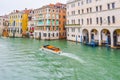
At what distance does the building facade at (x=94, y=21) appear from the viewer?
35.1m

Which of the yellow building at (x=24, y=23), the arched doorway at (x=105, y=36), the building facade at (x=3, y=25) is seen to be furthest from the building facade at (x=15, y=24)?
the arched doorway at (x=105, y=36)

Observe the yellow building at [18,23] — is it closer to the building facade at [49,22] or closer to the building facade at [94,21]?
the building facade at [49,22]

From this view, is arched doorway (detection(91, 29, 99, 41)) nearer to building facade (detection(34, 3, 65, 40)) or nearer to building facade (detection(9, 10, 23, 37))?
building facade (detection(34, 3, 65, 40))

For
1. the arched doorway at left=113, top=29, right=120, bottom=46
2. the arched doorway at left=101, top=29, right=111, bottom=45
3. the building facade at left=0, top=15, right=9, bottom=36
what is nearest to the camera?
the arched doorway at left=113, top=29, right=120, bottom=46

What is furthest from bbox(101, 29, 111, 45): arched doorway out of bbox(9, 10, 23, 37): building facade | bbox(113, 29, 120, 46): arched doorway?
bbox(9, 10, 23, 37): building facade

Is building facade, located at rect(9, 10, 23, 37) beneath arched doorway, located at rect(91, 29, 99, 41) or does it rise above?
above

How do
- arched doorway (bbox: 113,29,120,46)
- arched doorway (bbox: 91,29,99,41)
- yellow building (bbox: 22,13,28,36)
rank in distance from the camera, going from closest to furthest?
arched doorway (bbox: 113,29,120,46) → arched doorway (bbox: 91,29,99,41) → yellow building (bbox: 22,13,28,36)

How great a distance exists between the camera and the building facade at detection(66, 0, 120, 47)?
35.1 meters

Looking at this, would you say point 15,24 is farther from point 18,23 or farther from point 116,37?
point 116,37

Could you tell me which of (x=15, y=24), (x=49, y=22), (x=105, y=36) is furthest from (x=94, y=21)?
(x=15, y=24)

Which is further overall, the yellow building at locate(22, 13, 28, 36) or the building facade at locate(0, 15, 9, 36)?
the building facade at locate(0, 15, 9, 36)

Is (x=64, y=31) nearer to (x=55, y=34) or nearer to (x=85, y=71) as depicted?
(x=55, y=34)

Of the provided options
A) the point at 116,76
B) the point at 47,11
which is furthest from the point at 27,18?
the point at 116,76

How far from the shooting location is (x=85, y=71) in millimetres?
18359
